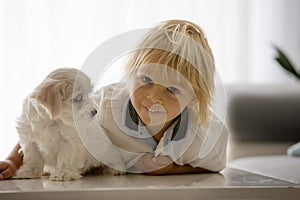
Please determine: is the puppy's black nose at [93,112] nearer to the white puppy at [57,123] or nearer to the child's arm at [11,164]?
the white puppy at [57,123]

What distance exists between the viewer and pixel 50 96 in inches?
31.6

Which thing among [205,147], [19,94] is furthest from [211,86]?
[19,94]

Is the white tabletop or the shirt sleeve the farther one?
the shirt sleeve

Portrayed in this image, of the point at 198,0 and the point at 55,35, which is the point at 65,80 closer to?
the point at 55,35

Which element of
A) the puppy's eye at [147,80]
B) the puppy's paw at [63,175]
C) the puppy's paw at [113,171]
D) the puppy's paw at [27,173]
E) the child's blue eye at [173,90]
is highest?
the puppy's eye at [147,80]

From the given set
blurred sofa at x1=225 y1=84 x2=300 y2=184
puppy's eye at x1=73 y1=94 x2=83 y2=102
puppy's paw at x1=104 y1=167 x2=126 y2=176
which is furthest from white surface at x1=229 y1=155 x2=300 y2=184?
puppy's eye at x1=73 y1=94 x2=83 y2=102

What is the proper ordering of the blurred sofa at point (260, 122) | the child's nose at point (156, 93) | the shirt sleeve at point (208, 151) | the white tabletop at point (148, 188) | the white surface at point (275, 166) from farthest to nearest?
the blurred sofa at point (260, 122) → the white surface at point (275, 166) → the shirt sleeve at point (208, 151) → the child's nose at point (156, 93) → the white tabletop at point (148, 188)

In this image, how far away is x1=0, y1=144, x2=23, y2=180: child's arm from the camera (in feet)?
2.82

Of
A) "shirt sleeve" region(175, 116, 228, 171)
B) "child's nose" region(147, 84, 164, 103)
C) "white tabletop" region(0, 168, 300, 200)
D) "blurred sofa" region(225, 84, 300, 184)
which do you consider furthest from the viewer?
"blurred sofa" region(225, 84, 300, 184)

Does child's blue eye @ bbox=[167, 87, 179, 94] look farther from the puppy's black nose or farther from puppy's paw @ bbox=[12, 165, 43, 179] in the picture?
puppy's paw @ bbox=[12, 165, 43, 179]

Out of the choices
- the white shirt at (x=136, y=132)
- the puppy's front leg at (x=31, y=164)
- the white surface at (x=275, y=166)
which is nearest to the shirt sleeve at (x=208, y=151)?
the white shirt at (x=136, y=132)

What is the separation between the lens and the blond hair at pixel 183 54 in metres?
0.82

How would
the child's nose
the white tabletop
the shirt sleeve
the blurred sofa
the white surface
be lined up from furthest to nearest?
the blurred sofa
the white surface
the shirt sleeve
the child's nose
the white tabletop

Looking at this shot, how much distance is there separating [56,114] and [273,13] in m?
2.04
